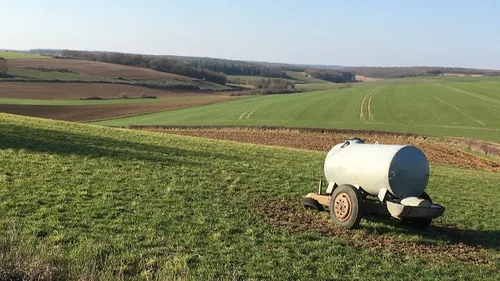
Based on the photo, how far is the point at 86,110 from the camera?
69.2 m

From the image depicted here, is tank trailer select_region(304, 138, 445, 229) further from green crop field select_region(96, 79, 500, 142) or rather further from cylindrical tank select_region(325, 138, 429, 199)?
green crop field select_region(96, 79, 500, 142)

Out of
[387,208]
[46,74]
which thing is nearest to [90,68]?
[46,74]

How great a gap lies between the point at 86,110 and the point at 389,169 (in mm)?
65723

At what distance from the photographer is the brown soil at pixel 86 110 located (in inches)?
2399

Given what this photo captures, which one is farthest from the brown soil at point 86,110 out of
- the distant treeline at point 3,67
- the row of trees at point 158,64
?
the row of trees at point 158,64

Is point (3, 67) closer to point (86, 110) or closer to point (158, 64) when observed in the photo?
point (86, 110)

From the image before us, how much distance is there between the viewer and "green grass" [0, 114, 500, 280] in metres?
7.23

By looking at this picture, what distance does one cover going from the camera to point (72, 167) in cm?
1517

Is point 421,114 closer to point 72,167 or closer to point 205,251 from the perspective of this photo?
point 72,167

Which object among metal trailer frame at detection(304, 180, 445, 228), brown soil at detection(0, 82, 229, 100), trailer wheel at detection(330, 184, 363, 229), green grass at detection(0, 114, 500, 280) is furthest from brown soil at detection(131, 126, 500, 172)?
brown soil at detection(0, 82, 229, 100)

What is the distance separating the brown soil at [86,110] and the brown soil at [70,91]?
13795 mm

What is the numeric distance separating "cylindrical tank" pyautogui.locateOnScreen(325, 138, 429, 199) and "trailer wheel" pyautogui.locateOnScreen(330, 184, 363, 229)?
40 centimetres

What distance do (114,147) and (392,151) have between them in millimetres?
14190

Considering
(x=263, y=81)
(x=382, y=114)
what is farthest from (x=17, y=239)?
(x=263, y=81)
